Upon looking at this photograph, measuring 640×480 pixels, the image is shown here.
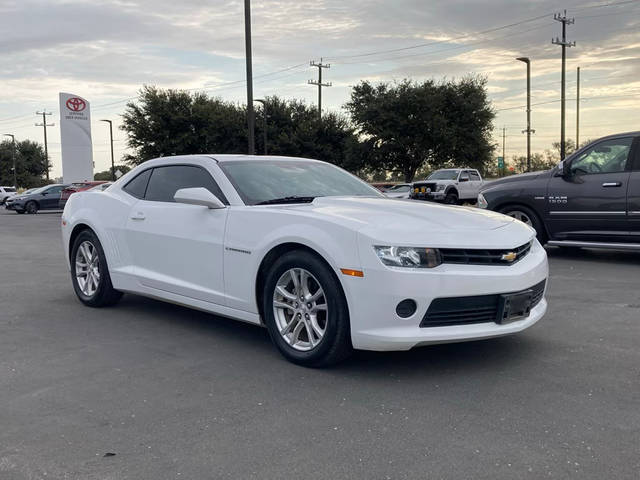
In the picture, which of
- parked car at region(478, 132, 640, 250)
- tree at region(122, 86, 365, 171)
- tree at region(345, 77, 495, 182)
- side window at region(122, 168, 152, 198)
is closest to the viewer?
side window at region(122, 168, 152, 198)

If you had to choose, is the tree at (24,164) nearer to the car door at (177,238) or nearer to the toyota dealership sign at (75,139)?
the toyota dealership sign at (75,139)

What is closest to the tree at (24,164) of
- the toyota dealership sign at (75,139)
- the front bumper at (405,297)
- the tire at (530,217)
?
the toyota dealership sign at (75,139)

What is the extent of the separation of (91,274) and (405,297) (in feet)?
12.1

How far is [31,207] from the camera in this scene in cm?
3388

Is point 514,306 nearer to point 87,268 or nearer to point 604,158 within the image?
point 87,268

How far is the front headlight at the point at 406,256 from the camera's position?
4016mm

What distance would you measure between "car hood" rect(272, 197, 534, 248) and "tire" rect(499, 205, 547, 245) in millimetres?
5517

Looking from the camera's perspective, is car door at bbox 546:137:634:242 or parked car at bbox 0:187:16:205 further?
parked car at bbox 0:187:16:205

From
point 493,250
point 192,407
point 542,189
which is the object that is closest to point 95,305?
point 192,407

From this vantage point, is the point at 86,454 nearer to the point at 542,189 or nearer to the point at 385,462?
the point at 385,462

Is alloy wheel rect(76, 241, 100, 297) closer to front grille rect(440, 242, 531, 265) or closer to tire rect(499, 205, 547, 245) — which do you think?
front grille rect(440, 242, 531, 265)

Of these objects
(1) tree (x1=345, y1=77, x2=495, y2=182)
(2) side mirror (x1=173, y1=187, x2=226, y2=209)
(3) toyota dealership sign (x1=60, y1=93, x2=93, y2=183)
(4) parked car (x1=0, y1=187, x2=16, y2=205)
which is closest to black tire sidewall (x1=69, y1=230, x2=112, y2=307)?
(2) side mirror (x1=173, y1=187, x2=226, y2=209)

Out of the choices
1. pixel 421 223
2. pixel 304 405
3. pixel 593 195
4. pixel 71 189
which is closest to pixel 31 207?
pixel 71 189

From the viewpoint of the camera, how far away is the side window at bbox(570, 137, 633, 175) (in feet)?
30.6
